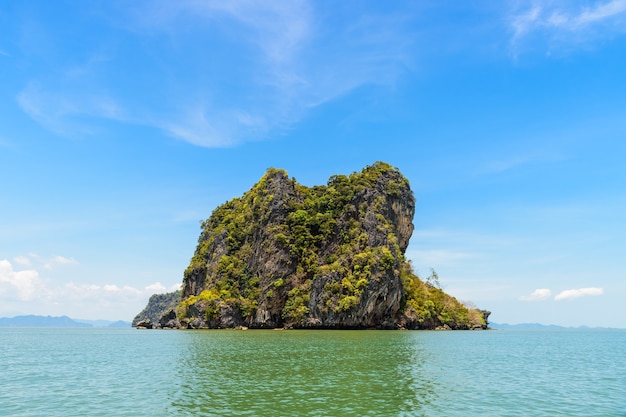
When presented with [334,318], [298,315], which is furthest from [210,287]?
[334,318]

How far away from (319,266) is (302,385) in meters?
78.5

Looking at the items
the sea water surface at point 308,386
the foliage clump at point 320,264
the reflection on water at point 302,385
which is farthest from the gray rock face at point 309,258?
the sea water surface at point 308,386

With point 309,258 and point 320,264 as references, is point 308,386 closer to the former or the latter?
point 320,264

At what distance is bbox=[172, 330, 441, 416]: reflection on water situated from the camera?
59.6 feet

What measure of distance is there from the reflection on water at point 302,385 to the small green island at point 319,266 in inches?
2173

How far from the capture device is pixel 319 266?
10169cm

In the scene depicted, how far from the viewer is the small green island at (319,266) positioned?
93.4m

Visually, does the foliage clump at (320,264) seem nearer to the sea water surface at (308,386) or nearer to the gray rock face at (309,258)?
the gray rock face at (309,258)

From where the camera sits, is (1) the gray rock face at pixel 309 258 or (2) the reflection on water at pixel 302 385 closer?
(2) the reflection on water at pixel 302 385

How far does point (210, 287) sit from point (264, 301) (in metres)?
19.8

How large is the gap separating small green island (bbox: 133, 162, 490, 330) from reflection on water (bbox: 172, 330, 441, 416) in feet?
181

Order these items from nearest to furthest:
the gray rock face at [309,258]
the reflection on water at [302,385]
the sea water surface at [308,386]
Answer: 1. the reflection on water at [302,385]
2. the sea water surface at [308,386]
3. the gray rock face at [309,258]

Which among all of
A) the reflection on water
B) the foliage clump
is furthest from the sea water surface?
the foliage clump

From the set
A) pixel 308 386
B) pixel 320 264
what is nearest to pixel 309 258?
pixel 320 264
